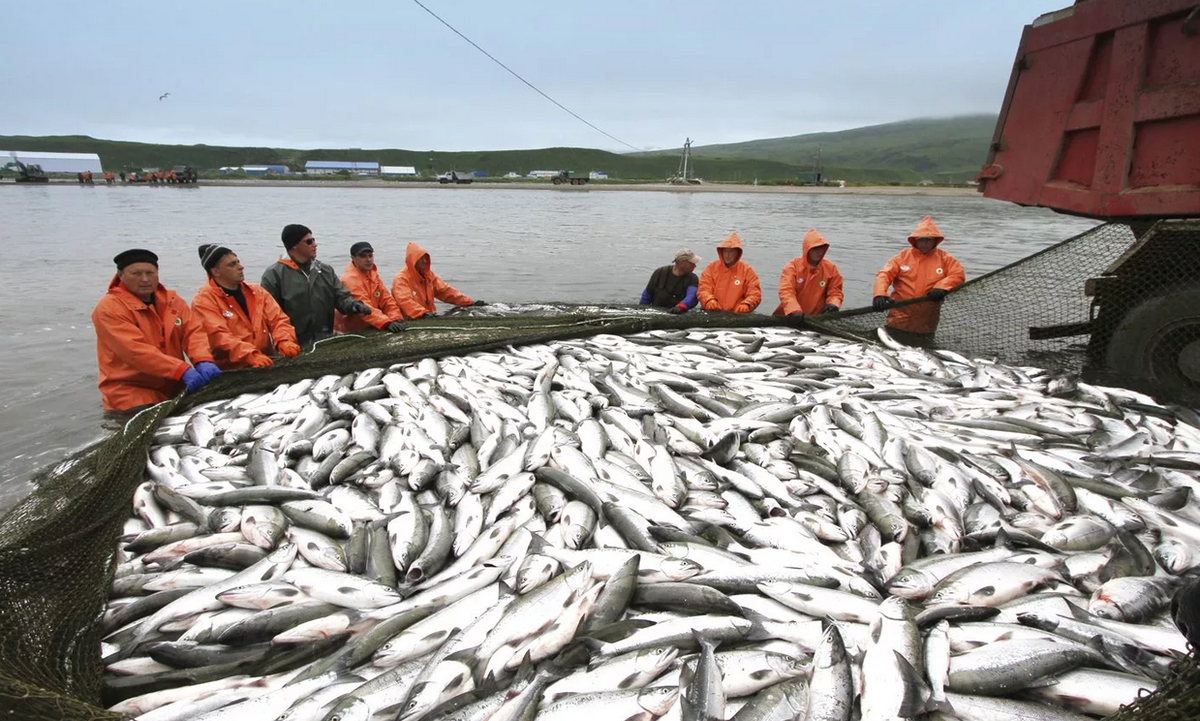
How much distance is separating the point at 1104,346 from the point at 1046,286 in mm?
1791

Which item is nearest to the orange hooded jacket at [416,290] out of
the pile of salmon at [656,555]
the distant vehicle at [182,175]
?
the pile of salmon at [656,555]

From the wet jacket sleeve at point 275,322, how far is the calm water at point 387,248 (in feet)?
6.84

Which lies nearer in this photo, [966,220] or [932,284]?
[932,284]

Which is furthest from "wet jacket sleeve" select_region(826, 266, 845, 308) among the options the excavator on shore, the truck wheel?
the truck wheel

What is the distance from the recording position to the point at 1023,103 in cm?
755

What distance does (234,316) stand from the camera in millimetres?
7445

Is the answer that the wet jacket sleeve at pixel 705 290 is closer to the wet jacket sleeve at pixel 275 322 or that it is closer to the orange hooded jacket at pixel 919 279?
the orange hooded jacket at pixel 919 279

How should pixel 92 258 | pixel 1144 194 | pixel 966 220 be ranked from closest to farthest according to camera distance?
pixel 1144 194 < pixel 92 258 < pixel 966 220

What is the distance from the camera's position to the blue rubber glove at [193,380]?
6.16m

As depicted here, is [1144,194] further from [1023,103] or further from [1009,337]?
[1009,337]

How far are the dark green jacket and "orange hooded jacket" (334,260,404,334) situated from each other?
0.73ft

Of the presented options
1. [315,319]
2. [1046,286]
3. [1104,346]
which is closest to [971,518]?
[1104,346]

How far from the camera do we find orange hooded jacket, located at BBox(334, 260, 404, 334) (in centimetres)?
950

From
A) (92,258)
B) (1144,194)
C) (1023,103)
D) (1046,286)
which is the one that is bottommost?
(92,258)
